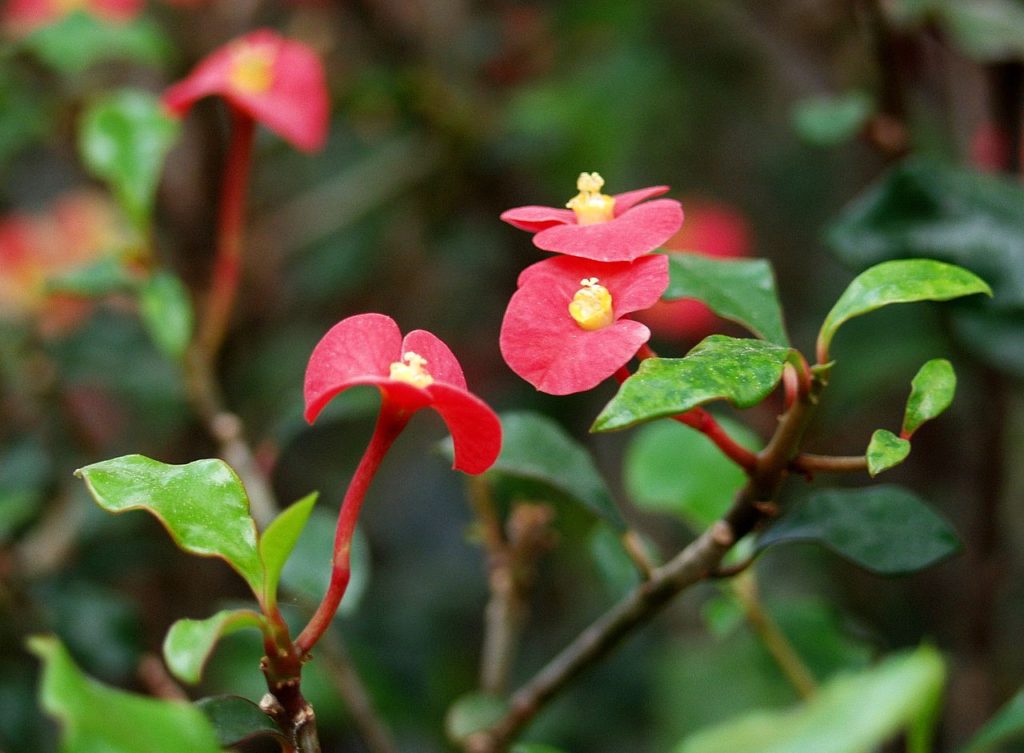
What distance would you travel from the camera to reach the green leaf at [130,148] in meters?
0.90

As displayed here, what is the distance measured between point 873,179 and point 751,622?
0.58 m

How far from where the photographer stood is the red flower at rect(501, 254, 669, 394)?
1.52ft

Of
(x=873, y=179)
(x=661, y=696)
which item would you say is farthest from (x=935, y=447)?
(x=661, y=696)

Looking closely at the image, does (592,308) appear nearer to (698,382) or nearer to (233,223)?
(698,382)

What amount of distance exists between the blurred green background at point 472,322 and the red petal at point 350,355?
12.2 inches

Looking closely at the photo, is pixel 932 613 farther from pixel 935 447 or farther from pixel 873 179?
pixel 873 179

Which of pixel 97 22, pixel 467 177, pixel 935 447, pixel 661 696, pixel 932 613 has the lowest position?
pixel 661 696

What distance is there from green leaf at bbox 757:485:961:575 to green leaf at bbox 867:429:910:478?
12 centimetres

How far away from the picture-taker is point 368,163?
163 centimetres

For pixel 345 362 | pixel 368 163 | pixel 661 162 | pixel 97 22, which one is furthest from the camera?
pixel 661 162

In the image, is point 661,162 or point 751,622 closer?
point 751,622

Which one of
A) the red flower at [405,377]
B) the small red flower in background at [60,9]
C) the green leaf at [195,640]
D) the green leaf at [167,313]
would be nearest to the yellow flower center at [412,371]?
the red flower at [405,377]

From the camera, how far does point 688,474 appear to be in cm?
75

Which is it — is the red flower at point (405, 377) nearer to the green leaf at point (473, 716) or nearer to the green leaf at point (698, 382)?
the green leaf at point (698, 382)
